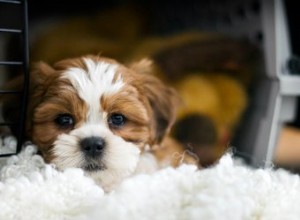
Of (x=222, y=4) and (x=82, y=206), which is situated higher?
(x=222, y=4)

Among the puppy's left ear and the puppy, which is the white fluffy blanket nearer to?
the puppy

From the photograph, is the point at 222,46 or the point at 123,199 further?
the point at 222,46

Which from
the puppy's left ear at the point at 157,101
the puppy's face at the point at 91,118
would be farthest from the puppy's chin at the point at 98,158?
the puppy's left ear at the point at 157,101

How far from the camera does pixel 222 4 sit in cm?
154

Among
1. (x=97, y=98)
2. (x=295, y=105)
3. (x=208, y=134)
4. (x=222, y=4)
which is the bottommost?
(x=208, y=134)

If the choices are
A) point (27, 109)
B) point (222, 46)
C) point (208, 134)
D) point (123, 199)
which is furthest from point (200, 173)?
point (222, 46)

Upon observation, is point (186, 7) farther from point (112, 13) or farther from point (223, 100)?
point (223, 100)

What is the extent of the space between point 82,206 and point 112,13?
1.10m

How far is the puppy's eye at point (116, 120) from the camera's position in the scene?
952mm

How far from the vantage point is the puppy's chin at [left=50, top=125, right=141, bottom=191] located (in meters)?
0.90

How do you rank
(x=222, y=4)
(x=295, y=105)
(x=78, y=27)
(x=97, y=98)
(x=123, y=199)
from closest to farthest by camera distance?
(x=123, y=199) < (x=97, y=98) < (x=295, y=105) < (x=222, y=4) < (x=78, y=27)

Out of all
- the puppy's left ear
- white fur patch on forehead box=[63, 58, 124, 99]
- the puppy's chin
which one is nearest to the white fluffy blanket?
the puppy's chin

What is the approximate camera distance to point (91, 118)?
94cm

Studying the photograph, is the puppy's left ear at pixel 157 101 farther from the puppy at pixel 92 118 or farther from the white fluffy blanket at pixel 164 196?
the white fluffy blanket at pixel 164 196
